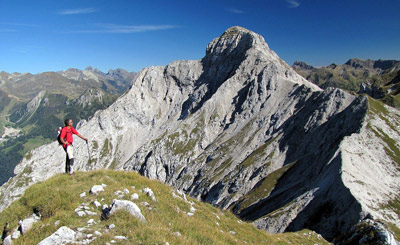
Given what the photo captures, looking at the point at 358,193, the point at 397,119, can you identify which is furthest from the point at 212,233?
the point at 397,119

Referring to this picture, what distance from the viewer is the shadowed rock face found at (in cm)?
5875

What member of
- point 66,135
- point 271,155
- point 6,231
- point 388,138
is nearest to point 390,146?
point 388,138

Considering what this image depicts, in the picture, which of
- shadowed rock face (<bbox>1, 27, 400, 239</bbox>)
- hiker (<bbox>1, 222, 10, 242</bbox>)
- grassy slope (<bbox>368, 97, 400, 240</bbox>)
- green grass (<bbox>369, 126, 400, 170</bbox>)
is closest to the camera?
hiker (<bbox>1, 222, 10, 242</bbox>)

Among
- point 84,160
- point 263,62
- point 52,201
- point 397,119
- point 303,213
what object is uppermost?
point 263,62

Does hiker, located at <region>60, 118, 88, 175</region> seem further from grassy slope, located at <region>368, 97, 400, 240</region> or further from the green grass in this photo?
the green grass

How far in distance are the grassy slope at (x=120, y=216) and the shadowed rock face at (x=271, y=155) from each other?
10.4 meters

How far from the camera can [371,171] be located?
64875 mm

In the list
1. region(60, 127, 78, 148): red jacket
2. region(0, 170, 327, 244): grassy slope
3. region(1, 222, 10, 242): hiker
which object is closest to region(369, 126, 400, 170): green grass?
region(0, 170, 327, 244): grassy slope

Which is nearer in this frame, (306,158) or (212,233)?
(212,233)

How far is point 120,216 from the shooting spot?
39.0 ft

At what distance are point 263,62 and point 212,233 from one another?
181m

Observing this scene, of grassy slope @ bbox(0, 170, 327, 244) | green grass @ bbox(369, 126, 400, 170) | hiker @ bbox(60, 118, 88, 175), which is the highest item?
green grass @ bbox(369, 126, 400, 170)

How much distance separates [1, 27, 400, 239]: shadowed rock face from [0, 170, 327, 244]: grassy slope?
1040 cm

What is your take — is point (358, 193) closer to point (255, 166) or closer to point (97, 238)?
point (97, 238)
